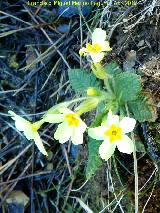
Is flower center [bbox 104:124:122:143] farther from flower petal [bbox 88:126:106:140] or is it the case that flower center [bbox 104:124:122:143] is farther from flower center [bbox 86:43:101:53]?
flower center [bbox 86:43:101:53]

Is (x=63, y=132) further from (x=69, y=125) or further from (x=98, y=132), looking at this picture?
(x=98, y=132)

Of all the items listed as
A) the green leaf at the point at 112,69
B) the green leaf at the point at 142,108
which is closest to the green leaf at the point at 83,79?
the green leaf at the point at 112,69

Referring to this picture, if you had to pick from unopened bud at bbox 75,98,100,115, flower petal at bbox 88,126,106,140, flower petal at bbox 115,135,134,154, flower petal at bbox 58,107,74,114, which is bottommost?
flower petal at bbox 115,135,134,154

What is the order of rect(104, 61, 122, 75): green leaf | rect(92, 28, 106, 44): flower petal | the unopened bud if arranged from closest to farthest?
the unopened bud
rect(92, 28, 106, 44): flower petal
rect(104, 61, 122, 75): green leaf

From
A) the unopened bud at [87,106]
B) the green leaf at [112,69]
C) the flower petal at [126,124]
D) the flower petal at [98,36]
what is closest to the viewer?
the flower petal at [126,124]

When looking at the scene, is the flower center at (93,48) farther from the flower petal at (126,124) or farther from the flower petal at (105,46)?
the flower petal at (126,124)

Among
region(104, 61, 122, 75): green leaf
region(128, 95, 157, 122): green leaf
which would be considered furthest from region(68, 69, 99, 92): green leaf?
region(128, 95, 157, 122): green leaf

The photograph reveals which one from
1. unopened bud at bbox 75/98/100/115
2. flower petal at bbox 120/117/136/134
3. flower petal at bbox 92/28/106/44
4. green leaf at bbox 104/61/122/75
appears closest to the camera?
flower petal at bbox 120/117/136/134

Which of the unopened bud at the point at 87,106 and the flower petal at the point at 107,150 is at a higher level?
the unopened bud at the point at 87,106
